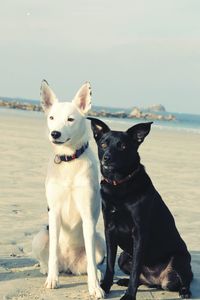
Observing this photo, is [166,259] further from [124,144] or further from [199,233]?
[199,233]

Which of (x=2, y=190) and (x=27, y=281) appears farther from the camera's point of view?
(x=2, y=190)

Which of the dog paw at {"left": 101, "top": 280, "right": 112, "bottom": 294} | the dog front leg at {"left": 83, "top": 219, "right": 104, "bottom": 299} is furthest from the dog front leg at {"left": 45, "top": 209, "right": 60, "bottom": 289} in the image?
the dog paw at {"left": 101, "top": 280, "right": 112, "bottom": 294}

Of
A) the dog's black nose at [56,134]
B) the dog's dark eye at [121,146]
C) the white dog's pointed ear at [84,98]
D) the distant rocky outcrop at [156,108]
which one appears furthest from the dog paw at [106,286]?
the distant rocky outcrop at [156,108]

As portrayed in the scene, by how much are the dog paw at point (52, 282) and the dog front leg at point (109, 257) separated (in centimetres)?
42

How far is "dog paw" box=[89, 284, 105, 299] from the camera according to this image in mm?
4695

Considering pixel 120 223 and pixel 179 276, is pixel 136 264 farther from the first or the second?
pixel 179 276

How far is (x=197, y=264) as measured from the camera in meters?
5.85

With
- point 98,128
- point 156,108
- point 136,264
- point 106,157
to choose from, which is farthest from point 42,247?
point 156,108

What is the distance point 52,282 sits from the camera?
4.82 m

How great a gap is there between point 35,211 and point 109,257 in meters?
3.03

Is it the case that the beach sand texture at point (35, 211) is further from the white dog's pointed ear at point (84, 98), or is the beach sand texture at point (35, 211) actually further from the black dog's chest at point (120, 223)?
the white dog's pointed ear at point (84, 98)

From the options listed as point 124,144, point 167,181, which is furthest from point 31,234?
point 167,181

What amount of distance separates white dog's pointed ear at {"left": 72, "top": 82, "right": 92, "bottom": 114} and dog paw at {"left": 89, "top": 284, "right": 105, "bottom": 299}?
1.59m

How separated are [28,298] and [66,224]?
0.75 metres
